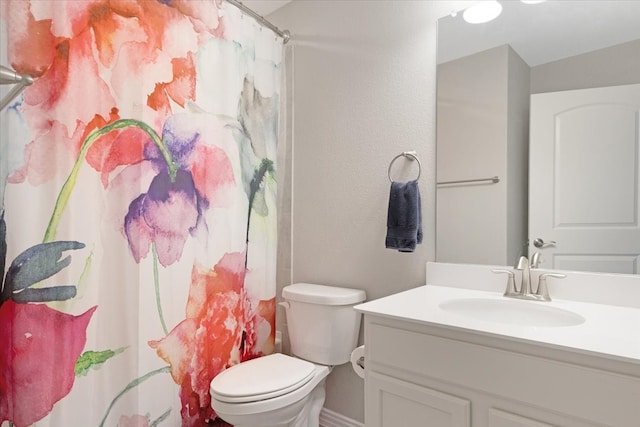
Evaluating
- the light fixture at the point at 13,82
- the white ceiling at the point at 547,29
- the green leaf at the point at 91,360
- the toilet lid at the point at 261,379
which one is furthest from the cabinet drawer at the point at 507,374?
the light fixture at the point at 13,82

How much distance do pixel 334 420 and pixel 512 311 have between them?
3.77ft

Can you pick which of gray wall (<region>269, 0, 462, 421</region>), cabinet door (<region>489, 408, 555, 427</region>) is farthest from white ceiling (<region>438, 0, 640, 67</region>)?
cabinet door (<region>489, 408, 555, 427</region>)

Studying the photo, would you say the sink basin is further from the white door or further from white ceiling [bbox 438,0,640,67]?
white ceiling [bbox 438,0,640,67]

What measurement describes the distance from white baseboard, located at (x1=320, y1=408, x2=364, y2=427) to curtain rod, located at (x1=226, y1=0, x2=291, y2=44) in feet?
6.79

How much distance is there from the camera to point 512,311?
1.33 meters

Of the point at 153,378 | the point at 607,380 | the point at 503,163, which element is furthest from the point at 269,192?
the point at 607,380

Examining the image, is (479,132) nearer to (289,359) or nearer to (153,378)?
(289,359)

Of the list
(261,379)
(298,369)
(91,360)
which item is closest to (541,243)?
(298,369)

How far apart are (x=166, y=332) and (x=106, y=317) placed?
25 cm

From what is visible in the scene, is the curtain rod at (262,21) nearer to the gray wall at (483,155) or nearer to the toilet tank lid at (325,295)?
the gray wall at (483,155)

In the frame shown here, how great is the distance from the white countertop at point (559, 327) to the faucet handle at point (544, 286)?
0.11 ft

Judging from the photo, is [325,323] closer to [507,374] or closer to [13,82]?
[507,374]

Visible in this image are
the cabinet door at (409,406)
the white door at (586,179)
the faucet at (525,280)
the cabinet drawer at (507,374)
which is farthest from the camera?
the faucet at (525,280)

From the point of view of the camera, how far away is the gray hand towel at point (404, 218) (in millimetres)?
1549
